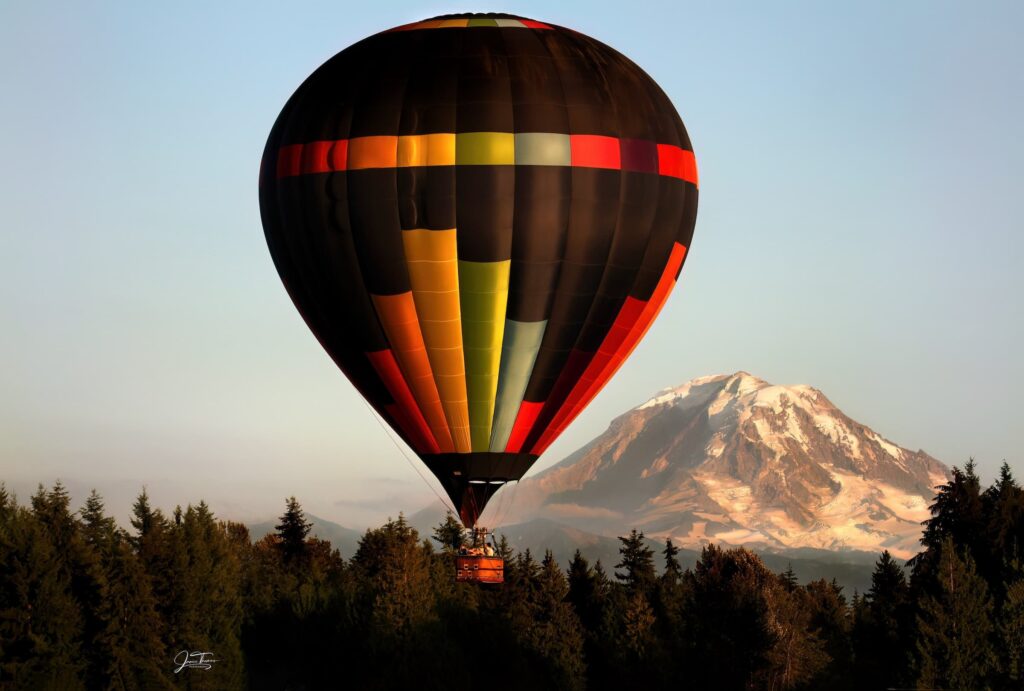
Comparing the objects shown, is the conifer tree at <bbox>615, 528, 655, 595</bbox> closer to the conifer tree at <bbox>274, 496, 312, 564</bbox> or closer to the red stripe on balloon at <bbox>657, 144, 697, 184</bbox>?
the conifer tree at <bbox>274, 496, 312, 564</bbox>

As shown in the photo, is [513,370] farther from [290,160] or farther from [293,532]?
[293,532]

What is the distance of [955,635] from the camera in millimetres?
71250

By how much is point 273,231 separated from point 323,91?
483 centimetres

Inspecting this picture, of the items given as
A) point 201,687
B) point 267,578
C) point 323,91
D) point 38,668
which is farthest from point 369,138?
point 267,578

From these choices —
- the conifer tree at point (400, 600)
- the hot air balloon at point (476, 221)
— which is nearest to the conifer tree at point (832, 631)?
the conifer tree at point (400, 600)

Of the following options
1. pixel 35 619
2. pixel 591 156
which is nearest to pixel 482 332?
pixel 591 156

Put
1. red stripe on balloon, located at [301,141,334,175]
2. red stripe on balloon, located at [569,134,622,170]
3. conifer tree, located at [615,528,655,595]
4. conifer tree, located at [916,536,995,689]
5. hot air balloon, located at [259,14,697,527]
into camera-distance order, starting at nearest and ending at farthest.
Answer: hot air balloon, located at [259,14,697,527], red stripe on balloon, located at [569,134,622,170], red stripe on balloon, located at [301,141,334,175], conifer tree, located at [916,536,995,689], conifer tree, located at [615,528,655,595]

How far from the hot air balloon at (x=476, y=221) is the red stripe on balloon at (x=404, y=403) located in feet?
0.22

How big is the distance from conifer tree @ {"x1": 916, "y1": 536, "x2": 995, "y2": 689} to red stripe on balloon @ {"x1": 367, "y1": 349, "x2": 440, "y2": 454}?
25712 millimetres

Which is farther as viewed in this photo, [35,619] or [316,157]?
[35,619]

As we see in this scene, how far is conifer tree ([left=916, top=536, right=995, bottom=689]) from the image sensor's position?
226 feet

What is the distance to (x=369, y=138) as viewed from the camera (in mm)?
48469

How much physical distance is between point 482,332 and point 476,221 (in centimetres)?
345
